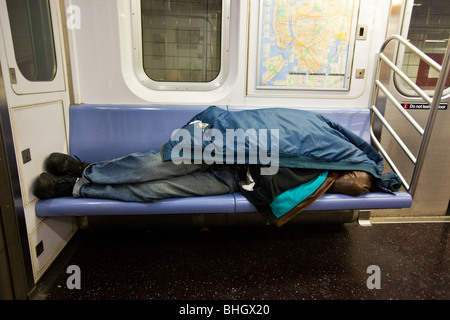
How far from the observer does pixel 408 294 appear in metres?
1.67

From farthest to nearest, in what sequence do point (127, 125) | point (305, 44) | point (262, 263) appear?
1. point (305, 44)
2. point (127, 125)
3. point (262, 263)

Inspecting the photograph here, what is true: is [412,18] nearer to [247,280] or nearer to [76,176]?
[247,280]

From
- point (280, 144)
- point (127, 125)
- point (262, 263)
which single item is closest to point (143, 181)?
point (127, 125)

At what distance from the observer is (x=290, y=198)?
1.63 metres

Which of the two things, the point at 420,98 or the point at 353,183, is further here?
the point at 420,98

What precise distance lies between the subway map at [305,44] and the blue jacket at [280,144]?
634 millimetres

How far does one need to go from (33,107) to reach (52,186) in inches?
18.4

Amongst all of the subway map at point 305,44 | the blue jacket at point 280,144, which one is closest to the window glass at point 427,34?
the subway map at point 305,44

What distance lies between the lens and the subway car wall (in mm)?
2047

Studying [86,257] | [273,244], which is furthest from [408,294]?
[86,257]

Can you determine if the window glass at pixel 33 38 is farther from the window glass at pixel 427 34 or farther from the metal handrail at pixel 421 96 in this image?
the window glass at pixel 427 34

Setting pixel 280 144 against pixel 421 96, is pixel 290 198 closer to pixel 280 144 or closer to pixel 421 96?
pixel 280 144

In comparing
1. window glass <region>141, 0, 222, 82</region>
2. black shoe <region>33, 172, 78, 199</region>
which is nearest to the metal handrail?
window glass <region>141, 0, 222, 82</region>

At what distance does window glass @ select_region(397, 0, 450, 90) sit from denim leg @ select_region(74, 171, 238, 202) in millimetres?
1931
